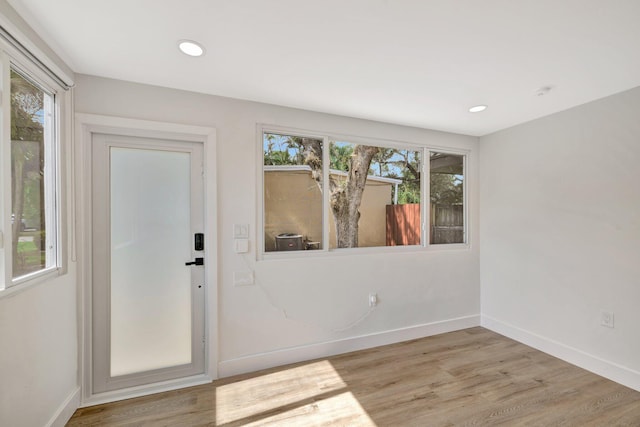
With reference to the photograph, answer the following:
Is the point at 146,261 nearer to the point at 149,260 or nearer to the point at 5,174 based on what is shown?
the point at 149,260

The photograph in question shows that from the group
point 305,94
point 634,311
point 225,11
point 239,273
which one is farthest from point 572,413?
point 225,11

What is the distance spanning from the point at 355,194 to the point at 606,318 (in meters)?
2.46

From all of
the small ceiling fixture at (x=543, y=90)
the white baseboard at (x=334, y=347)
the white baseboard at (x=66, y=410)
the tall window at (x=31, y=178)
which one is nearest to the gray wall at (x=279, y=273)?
the white baseboard at (x=334, y=347)

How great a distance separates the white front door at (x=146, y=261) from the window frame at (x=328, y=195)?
1.70 feet

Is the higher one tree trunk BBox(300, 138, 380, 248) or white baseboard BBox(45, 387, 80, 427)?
tree trunk BBox(300, 138, 380, 248)

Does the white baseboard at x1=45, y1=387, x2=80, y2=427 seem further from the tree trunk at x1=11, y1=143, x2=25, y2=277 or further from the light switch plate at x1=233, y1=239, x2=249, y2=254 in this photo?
the light switch plate at x1=233, y1=239, x2=249, y2=254

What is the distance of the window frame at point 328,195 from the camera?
2.64m

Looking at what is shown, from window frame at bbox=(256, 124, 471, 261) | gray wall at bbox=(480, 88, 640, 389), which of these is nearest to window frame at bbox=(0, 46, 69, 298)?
window frame at bbox=(256, 124, 471, 261)

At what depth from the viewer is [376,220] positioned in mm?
3215

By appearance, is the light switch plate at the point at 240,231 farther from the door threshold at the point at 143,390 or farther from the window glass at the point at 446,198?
the window glass at the point at 446,198

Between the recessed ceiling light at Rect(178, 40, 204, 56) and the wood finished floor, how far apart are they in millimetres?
2426

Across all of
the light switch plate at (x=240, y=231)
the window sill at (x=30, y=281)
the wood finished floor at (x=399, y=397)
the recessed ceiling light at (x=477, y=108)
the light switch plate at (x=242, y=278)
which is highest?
the recessed ceiling light at (x=477, y=108)

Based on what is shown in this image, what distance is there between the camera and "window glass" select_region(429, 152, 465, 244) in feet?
11.5

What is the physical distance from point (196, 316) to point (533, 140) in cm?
375
